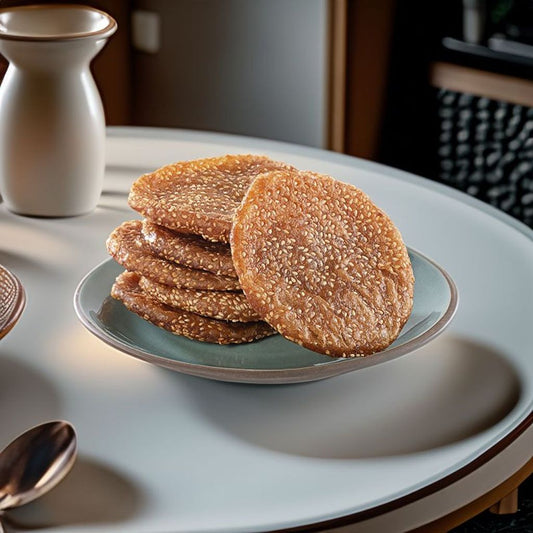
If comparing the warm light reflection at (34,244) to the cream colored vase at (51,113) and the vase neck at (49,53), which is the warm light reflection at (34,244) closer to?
the cream colored vase at (51,113)

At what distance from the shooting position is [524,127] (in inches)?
84.6

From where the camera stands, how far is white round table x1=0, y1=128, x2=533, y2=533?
23.2 inches

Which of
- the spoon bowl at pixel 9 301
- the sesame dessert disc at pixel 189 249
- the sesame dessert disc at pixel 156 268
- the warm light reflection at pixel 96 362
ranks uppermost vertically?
the sesame dessert disc at pixel 189 249

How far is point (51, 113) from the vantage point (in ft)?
3.35

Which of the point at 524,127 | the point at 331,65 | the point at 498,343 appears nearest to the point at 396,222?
the point at 498,343

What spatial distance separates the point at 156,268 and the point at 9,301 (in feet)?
0.40

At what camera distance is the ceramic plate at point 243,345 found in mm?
666

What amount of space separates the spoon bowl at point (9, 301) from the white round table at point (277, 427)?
2.0 inches

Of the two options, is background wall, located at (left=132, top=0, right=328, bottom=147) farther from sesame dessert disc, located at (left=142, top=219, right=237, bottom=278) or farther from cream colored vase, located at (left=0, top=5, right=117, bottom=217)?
sesame dessert disc, located at (left=142, top=219, right=237, bottom=278)

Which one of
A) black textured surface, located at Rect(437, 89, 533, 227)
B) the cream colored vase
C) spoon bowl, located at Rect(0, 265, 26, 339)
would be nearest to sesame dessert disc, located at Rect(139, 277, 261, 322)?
spoon bowl, located at Rect(0, 265, 26, 339)

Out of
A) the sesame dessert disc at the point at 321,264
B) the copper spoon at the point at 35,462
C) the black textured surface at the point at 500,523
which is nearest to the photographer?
the copper spoon at the point at 35,462

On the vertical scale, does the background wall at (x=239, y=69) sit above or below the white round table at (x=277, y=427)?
below

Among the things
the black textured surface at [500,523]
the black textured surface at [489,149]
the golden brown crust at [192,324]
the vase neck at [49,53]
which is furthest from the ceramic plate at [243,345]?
the black textured surface at [489,149]

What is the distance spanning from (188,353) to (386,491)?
0.20m
